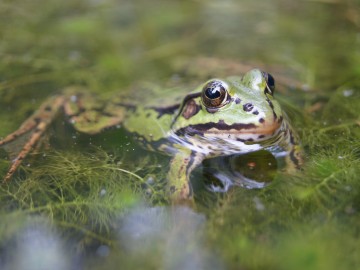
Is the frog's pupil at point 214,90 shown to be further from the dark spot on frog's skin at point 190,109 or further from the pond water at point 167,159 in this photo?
the pond water at point 167,159

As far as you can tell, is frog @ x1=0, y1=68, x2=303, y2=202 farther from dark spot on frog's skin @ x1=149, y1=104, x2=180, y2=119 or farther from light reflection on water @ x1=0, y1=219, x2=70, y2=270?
light reflection on water @ x1=0, y1=219, x2=70, y2=270

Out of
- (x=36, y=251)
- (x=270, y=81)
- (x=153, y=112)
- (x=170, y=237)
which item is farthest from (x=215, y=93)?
(x=36, y=251)

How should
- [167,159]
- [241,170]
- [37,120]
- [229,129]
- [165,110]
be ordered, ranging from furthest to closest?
[37,120] → [165,110] → [167,159] → [241,170] → [229,129]

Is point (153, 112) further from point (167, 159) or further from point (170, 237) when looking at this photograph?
point (170, 237)

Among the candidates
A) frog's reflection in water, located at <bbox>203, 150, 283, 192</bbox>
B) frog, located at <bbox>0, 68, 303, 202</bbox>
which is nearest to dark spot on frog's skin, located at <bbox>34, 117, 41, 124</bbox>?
frog, located at <bbox>0, 68, 303, 202</bbox>

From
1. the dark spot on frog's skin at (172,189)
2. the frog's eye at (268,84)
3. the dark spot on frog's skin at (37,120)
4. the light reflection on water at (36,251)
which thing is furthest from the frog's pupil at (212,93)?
the dark spot on frog's skin at (37,120)

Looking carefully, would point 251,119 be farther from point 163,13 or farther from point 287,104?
point 163,13

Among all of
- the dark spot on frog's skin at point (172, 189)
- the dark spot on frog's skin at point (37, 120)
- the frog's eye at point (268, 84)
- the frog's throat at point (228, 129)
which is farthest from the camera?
the dark spot on frog's skin at point (37, 120)
